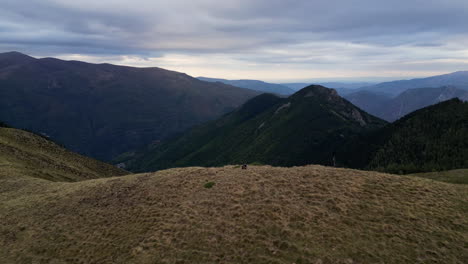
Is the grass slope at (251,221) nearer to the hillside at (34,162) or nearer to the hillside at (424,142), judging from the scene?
the hillside at (34,162)

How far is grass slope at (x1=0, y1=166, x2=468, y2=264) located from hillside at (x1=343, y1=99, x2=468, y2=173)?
2883 inches

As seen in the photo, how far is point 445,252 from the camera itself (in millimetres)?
19719

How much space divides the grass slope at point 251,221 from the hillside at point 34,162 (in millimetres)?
25615

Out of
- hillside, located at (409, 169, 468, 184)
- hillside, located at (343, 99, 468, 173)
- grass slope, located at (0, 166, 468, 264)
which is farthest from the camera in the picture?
hillside, located at (343, 99, 468, 173)

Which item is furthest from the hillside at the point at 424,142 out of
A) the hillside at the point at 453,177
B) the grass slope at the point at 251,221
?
the grass slope at the point at 251,221

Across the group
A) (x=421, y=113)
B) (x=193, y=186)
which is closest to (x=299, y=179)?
(x=193, y=186)

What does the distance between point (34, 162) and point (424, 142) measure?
15250 cm

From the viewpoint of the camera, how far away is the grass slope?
67.9 ft

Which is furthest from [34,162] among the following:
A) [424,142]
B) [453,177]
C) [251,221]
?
[424,142]

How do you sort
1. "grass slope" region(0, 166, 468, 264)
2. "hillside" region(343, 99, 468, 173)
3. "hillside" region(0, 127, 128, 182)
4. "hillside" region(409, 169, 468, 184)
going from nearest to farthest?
"grass slope" region(0, 166, 468, 264) < "hillside" region(409, 169, 468, 184) < "hillside" region(0, 127, 128, 182) < "hillside" region(343, 99, 468, 173)

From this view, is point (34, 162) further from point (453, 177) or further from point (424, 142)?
point (424, 142)

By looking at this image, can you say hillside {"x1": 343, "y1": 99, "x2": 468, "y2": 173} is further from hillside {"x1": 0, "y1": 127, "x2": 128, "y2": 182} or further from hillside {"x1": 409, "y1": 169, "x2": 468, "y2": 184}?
hillside {"x1": 0, "y1": 127, "x2": 128, "y2": 182}

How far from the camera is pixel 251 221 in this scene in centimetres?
2498

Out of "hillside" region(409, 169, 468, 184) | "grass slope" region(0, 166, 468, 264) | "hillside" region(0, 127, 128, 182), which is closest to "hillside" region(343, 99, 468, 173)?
"hillside" region(409, 169, 468, 184)
